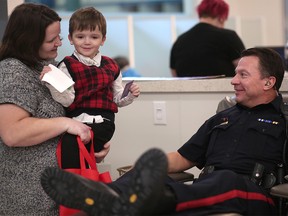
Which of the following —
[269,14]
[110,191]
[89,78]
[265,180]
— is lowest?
[265,180]

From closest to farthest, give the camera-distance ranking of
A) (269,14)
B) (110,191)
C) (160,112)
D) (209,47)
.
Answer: (110,191) < (160,112) < (209,47) < (269,14)

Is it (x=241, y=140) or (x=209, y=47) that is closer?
(x=241, y=140)

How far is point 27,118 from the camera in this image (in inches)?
87.0

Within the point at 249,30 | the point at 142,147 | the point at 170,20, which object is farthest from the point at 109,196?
the point at 249,30

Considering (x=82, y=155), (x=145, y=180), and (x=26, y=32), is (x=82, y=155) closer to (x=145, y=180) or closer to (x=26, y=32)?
(x=26, y=32)

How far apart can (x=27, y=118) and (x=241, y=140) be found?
0.82 meters

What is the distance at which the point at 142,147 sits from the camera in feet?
10.8

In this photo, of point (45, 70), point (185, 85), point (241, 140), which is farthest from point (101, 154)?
point (185, 85)

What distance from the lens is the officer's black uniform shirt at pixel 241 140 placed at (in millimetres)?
2381

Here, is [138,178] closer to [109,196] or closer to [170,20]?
[109,196]

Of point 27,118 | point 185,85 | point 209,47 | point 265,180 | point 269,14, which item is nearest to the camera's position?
point 27,118

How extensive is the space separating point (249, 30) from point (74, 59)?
6.28 m

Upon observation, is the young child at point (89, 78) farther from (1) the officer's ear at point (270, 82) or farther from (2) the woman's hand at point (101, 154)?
(1) the officer's ear at point (270, 82)

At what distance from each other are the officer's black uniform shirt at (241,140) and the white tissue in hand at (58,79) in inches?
23.6
